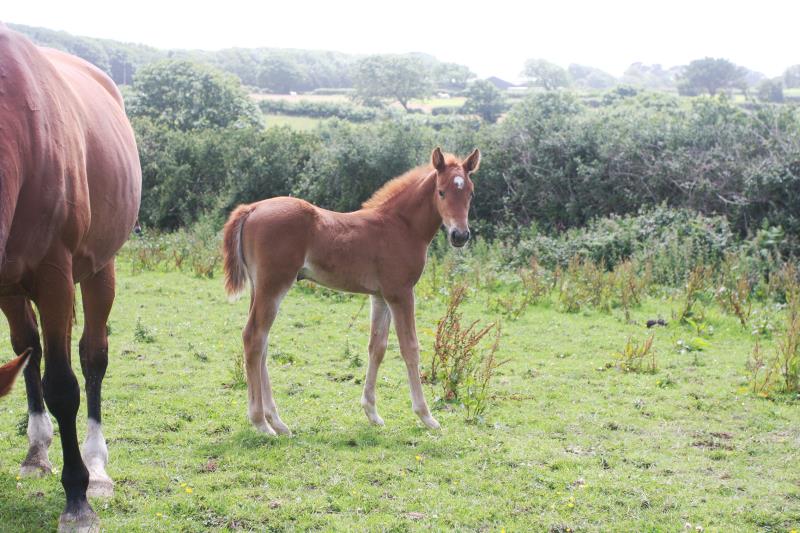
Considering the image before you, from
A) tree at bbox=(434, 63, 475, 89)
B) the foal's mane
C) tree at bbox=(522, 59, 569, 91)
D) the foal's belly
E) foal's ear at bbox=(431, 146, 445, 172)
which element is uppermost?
tree at bbox=(522, 59, 569, 91)

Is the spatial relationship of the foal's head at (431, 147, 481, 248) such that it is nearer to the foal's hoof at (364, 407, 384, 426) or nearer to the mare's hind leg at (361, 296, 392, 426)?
the mare's hind leg at (361, 296, 392, 426)

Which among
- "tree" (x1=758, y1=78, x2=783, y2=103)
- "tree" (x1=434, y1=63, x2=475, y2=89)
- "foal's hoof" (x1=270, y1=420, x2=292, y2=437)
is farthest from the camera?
"tree" (x1=434, y1=63, x2=475, y2=89)

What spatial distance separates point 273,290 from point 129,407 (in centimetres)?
169

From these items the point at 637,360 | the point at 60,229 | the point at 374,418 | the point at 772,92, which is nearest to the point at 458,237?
the point at 374,418

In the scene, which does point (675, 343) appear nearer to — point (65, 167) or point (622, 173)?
point (65, 167)

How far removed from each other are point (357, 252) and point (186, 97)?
37.5m

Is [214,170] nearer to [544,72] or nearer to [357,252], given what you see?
[357,252]

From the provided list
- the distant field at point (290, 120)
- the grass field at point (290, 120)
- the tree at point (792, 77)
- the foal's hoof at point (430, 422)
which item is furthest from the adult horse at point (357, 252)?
the tree at point (792, 77)

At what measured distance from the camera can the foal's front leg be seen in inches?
227

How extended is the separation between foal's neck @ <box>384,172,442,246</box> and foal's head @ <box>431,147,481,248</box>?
115mm

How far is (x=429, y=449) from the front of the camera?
5270 mm

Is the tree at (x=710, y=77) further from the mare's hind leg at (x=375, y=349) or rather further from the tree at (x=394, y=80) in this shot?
the mare's hind leg at (x=375, y=349)

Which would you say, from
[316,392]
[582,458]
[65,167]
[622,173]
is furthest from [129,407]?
[622,173]

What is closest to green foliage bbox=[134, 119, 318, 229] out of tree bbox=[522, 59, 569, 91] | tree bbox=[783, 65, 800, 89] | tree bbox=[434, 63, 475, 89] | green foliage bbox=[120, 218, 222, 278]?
green foliage bbox=[120, 218, 222, 278]
